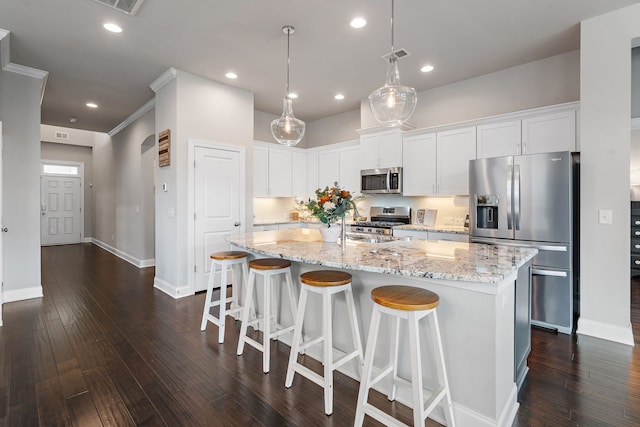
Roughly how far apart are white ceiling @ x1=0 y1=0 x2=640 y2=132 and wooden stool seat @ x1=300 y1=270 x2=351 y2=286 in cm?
231

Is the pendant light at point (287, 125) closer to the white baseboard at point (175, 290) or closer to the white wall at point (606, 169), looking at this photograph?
the white baseboard at point (175, 290)

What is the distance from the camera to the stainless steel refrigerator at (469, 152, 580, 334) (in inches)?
119

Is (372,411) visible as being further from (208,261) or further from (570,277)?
(208,261)

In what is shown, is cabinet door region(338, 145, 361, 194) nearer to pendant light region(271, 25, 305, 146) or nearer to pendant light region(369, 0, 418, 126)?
pendant light region(271, 25, 305, 146)

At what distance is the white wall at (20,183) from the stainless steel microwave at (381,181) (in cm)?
458

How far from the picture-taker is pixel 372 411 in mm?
1597

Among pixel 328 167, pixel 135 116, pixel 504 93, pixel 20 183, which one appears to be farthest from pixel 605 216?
pixel 135 116

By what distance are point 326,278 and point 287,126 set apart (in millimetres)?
1759

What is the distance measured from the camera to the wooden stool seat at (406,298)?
156 centimetres

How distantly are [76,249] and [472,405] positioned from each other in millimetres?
9703

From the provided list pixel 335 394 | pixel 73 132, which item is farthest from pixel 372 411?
pixel 73 132

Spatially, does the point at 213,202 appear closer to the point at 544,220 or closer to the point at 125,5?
the point at 125,5

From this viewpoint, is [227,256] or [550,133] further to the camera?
[550,133]

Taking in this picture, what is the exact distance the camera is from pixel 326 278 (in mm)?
2051
